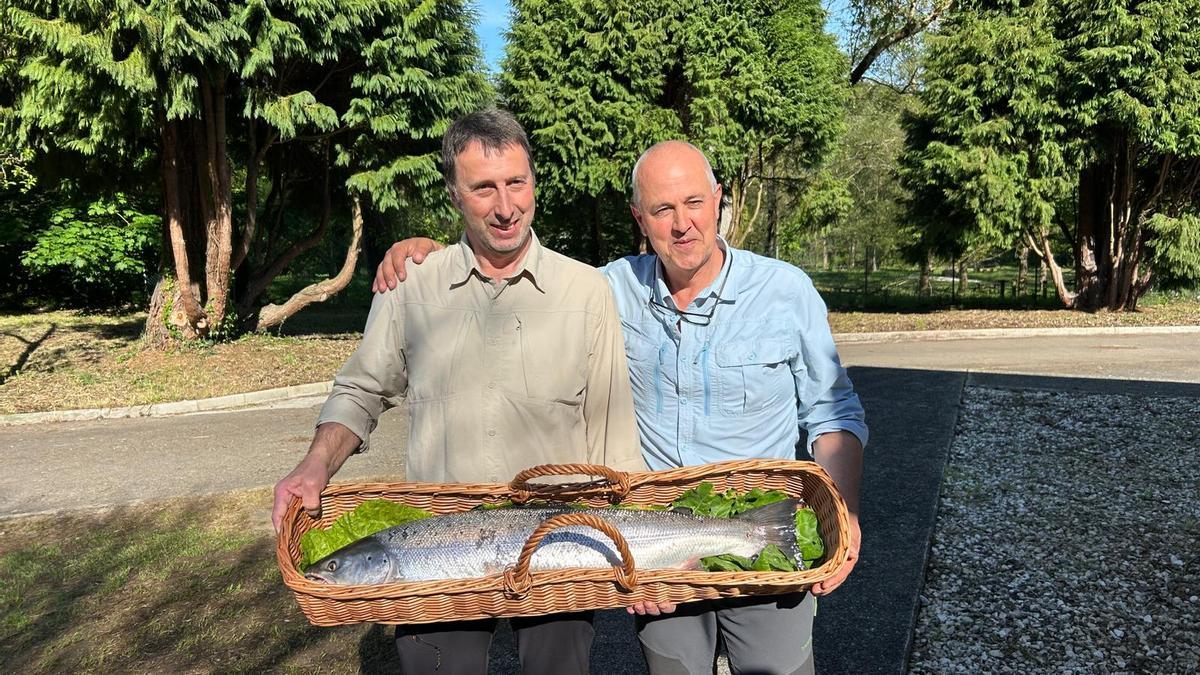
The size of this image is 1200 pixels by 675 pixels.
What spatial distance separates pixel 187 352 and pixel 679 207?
13.5 meters

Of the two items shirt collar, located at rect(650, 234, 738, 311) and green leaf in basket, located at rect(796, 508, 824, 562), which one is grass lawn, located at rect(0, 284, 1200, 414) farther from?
green leaf in basket, located at rect(796, 508, 824, 562)

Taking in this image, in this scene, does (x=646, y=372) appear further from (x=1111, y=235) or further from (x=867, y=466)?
(x=1111, y=235)

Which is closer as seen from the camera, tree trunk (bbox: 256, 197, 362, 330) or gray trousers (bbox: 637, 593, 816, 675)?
gray trousers (bbox: 637, 593, 816, 675)

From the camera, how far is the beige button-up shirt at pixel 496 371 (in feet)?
7.88

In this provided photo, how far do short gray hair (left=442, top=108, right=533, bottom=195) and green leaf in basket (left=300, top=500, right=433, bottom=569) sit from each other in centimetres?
95

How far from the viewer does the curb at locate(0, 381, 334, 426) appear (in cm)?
995

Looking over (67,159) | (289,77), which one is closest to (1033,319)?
(289,77)

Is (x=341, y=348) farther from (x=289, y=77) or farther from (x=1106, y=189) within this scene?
(x=1106, y=189)

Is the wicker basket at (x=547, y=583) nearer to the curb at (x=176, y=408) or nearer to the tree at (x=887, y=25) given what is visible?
the curb at (x=176, y=408)

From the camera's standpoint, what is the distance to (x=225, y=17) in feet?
39.7

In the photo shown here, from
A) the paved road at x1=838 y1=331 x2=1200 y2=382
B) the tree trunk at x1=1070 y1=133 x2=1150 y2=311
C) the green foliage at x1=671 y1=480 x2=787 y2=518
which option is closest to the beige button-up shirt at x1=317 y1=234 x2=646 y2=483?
the green foliage at x1=671 y1=480 x2=787 y2=518

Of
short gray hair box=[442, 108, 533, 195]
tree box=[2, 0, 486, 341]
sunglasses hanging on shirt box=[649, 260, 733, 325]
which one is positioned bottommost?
sunglasses hanging on shirt box=[649, 260, 733, 325]

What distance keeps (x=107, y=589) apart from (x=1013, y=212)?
1883cm

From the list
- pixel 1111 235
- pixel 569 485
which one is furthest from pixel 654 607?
pixel 1111 235
